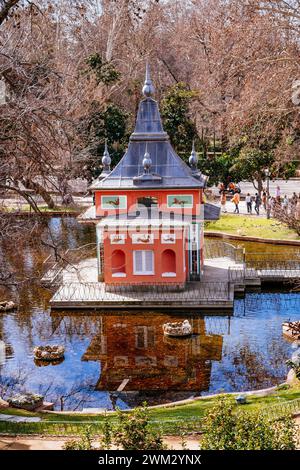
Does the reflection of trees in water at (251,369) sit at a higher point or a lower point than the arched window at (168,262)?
lower

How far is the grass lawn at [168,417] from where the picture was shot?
45.2 feet

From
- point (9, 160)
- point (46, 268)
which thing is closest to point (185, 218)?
point (46, 268)

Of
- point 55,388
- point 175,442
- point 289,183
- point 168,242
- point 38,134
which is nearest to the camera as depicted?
point 175,442

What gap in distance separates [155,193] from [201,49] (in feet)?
116

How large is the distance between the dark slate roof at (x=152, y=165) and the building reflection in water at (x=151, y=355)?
5570mm

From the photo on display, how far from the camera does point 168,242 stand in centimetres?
2816

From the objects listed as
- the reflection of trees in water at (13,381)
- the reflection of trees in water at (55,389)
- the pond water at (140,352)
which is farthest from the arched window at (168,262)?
the reflection of trees in water at (13,381)

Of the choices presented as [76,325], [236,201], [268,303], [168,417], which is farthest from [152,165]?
[236,201]

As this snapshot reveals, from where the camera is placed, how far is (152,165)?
29.1 metres

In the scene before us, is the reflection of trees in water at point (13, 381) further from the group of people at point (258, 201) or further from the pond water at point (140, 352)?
the group of people at point (258, 201)

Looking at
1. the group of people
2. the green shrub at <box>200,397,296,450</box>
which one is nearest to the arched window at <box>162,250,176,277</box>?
the group of people

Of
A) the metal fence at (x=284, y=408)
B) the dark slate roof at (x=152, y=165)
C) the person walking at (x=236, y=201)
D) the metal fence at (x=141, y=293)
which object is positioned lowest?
the metal fence at (x=141, y=293)

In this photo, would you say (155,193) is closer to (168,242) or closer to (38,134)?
(168,242)

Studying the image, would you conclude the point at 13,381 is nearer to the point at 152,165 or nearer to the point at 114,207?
the point at 114,207
